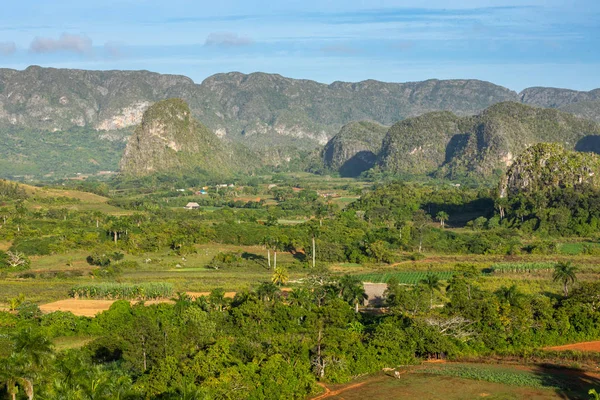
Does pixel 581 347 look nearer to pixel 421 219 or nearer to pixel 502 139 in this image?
pixel 421 219

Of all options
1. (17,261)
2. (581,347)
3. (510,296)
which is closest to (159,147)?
(17,261)

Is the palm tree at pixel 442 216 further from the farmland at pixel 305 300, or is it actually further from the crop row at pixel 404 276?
the crop row at pixel 404 276

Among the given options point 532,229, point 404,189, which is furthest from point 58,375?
point 404,189

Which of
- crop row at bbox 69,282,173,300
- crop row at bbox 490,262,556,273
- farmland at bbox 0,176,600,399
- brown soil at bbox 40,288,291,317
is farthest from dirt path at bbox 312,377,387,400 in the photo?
crop row at bbox 490,262,556,273

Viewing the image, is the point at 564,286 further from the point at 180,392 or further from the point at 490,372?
the point at 180,392

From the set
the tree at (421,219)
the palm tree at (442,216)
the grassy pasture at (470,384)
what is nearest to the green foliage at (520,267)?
the tree at (421,219)

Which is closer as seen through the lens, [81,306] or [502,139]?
[81,306]
